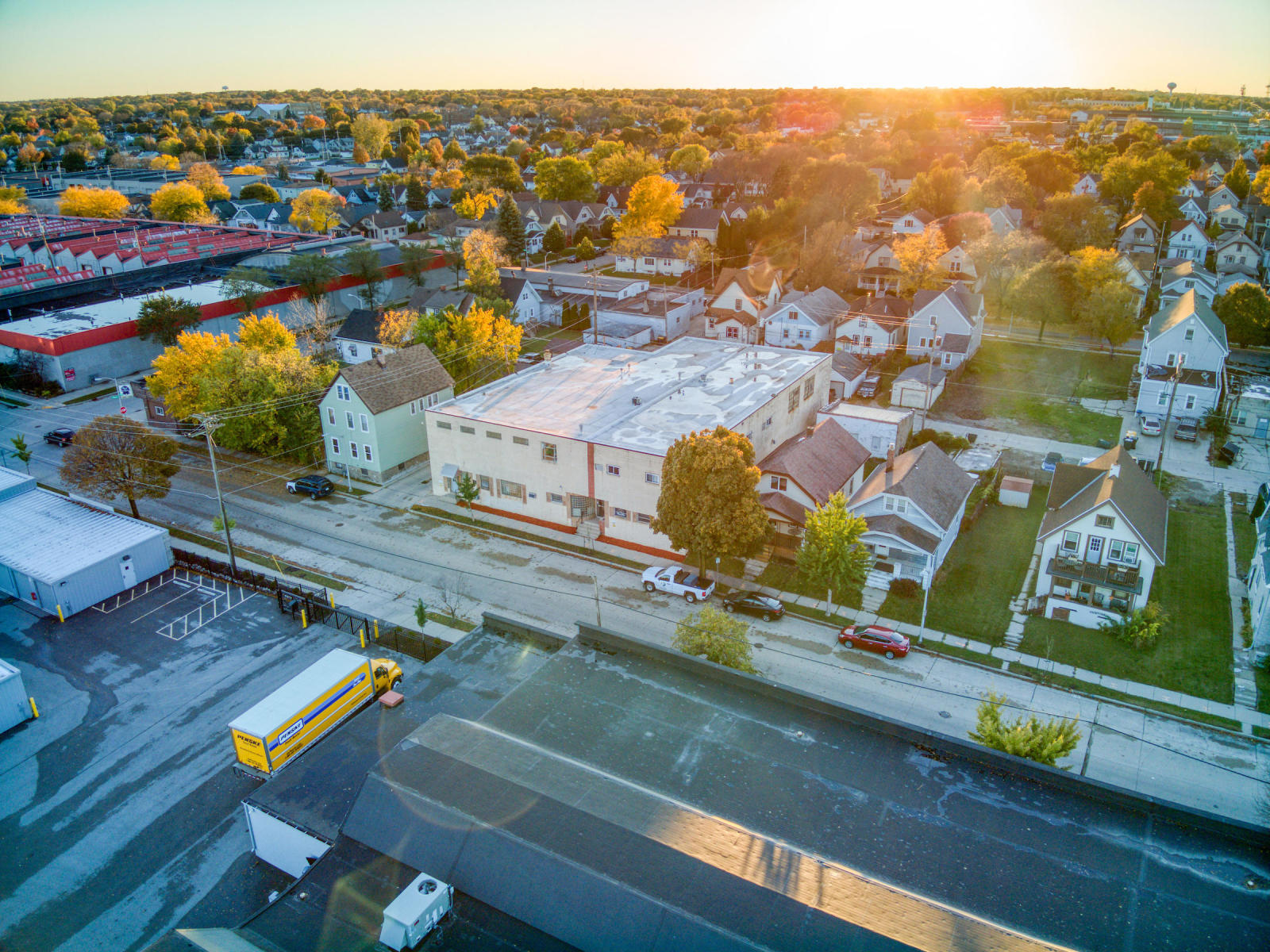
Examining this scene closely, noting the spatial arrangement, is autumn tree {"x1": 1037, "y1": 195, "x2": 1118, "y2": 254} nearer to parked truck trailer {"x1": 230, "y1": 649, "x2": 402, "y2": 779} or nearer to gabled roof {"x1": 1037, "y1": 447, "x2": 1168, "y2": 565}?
gabled roof {"x1": 1037, "y1": 447, "x2": 1168, "y2": 565}

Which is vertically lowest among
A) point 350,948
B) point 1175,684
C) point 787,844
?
point 1175,684

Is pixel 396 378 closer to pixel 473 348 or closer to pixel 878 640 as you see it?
pixel 473 348

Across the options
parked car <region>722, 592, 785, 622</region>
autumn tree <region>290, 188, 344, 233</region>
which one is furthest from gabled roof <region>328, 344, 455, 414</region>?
autumn tree <region>290, 188, 344, 233</region>

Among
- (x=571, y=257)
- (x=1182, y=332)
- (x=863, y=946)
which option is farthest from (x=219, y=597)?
(x=571, y=257)

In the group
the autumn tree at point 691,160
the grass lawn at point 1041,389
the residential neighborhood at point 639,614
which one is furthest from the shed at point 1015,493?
the autumn tree at point 691,160

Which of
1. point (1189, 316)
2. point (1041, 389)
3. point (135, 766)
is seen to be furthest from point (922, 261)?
point (135, 766)

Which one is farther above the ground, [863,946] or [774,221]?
[774,221]

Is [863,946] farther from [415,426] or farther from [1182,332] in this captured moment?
[1182,332]
